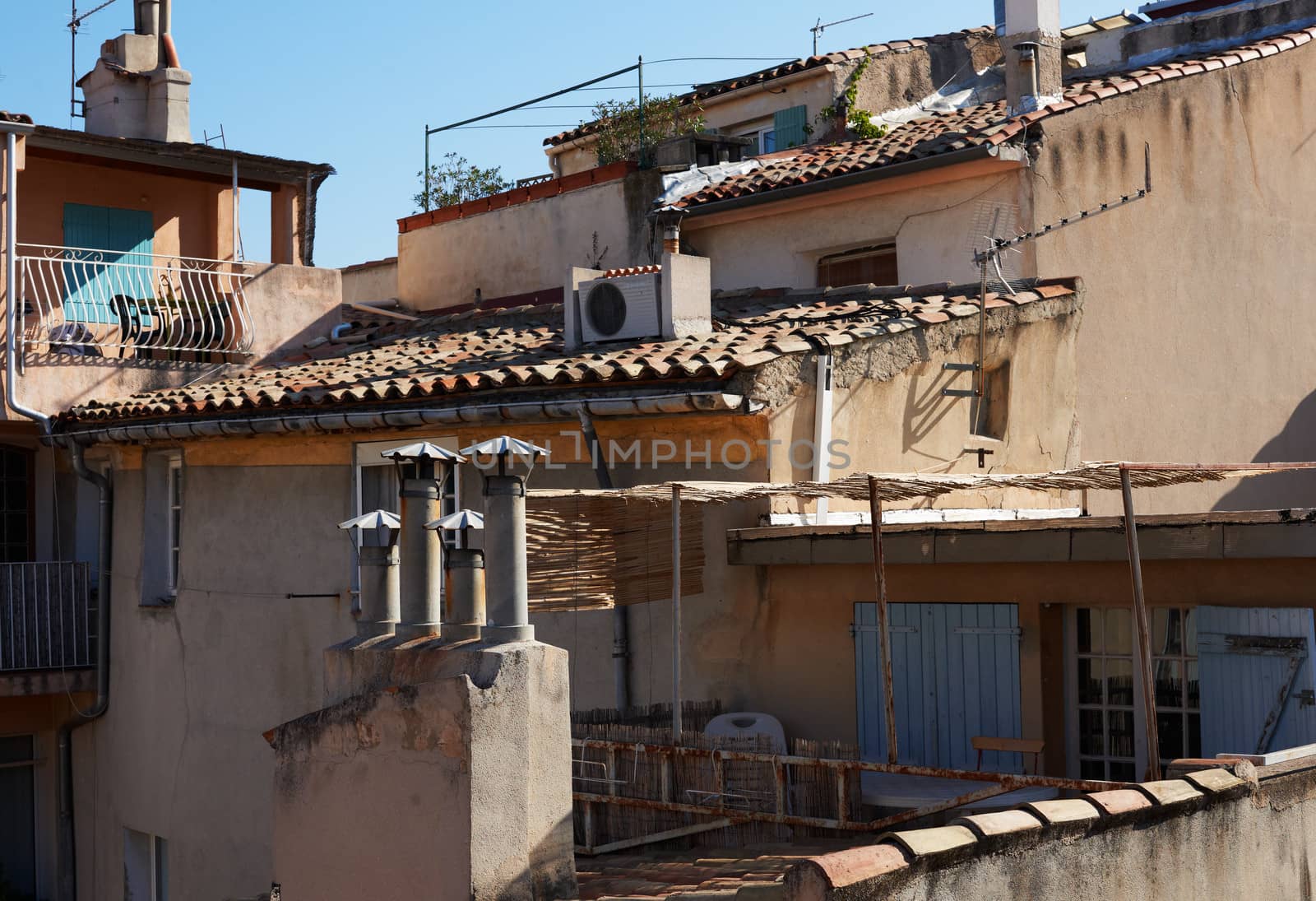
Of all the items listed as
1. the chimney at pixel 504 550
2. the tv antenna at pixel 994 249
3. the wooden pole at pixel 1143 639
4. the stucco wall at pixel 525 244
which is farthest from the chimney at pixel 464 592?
the stucco wall at pixel 525 244

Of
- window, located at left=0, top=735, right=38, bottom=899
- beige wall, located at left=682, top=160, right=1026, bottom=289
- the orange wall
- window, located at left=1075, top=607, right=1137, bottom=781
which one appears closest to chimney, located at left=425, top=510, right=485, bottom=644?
window, located at left=1075, top=607, right=1137, bottom=781

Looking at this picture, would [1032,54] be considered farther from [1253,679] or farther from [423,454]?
[423,454]

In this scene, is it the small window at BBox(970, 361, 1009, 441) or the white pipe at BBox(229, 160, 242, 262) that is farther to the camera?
Result: the white pipe at BBox(229, 160, 242, 262)

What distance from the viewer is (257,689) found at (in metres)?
12.6

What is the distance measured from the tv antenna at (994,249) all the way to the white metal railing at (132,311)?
755 cm

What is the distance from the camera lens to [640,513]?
958 centimetres

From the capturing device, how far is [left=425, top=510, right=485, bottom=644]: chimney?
21.0 feet

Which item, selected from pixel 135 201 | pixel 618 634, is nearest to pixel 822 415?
pixel 618 634

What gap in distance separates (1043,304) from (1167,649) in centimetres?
390

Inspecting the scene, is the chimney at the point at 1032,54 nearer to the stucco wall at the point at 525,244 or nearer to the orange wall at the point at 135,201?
the stucco wall at the point at 525,244

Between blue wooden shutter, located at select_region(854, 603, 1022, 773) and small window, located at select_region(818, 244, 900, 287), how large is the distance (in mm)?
4957

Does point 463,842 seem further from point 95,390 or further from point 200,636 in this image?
point 95,390

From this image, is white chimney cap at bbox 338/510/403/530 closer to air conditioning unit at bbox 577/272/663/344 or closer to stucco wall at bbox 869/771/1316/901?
stucco wall at bbox 869/771/1316/901

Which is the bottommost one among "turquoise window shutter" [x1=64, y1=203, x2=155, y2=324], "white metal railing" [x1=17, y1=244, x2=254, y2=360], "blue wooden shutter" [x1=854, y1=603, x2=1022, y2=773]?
"blue wooden shutter" [x1=854, y1=603, x2=1022, y2=773]
